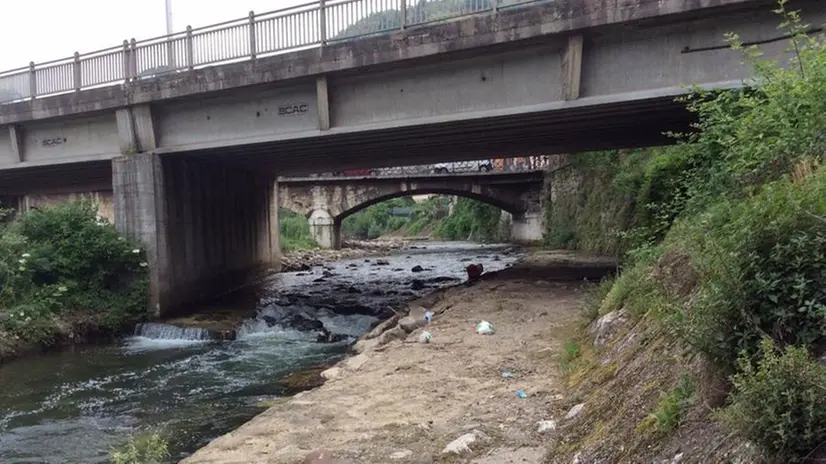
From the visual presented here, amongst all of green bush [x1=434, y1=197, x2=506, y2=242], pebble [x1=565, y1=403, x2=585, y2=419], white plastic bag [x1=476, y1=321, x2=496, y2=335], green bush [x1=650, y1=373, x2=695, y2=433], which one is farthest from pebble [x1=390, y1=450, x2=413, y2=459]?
green bush [x1=434, y1=197, x2=506, y2=242]

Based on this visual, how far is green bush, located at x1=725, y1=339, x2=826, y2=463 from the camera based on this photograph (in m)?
2.47

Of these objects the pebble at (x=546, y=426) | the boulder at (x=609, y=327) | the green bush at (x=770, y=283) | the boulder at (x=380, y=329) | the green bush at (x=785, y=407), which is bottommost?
the boulder at (x=380, y=329)

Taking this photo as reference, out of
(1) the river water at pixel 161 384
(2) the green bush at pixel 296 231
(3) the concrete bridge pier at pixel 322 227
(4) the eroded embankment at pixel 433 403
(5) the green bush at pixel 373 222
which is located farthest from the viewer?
(5) the green bush at pixel 373 222

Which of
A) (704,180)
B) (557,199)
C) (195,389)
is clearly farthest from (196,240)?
(557,199)

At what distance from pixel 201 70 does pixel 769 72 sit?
13691 millimetres

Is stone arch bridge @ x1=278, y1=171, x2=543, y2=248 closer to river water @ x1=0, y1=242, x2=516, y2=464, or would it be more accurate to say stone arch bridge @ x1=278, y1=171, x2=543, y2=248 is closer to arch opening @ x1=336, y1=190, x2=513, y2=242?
arch opening @ x1=336, y1=190, x2=513, y2=242

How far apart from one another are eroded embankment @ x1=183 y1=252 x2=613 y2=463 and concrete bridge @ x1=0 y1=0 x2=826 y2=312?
5148 mm

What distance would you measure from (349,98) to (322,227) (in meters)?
33.7

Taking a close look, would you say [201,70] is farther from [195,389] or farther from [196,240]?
[195,389]

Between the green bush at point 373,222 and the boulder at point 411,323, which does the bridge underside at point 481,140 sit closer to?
the boulder at point 411,323

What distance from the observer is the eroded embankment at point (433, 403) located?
539 centimetres

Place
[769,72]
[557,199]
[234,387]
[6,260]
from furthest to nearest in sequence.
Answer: [557,199]
[6,260]
[234,387]
[769,72]

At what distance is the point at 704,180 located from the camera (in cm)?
895

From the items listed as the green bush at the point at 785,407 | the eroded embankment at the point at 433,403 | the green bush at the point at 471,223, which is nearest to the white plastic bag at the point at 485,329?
the eroded embankment at the point at 433,403
